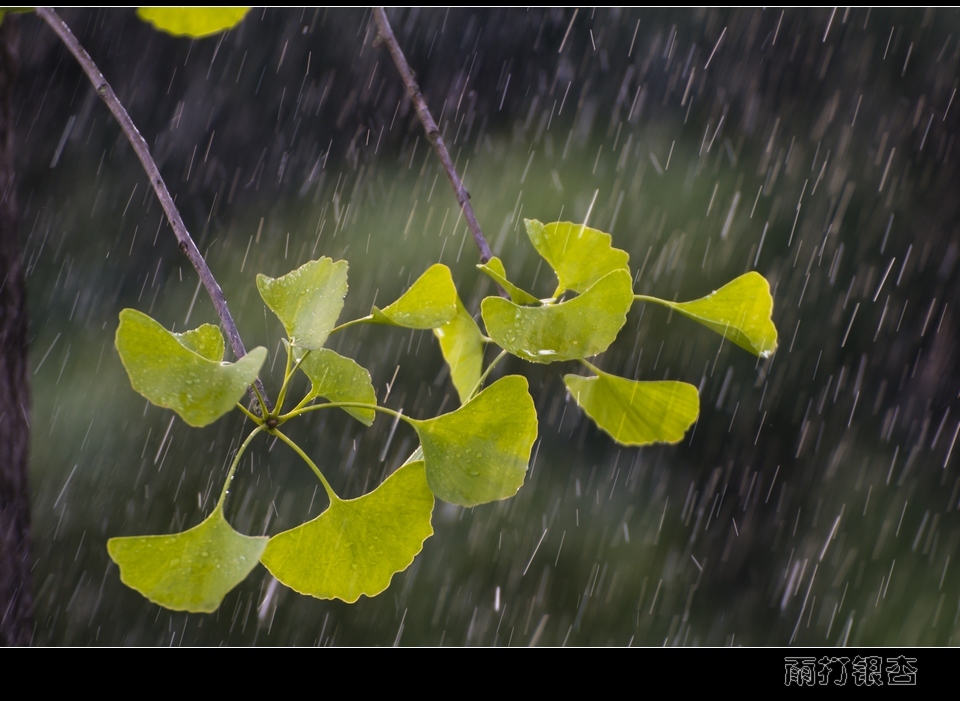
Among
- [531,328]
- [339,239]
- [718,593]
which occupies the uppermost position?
[531,328]

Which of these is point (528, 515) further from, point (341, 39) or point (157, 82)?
point (157, 82)

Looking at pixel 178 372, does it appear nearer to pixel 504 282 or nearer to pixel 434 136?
pixel 504 282

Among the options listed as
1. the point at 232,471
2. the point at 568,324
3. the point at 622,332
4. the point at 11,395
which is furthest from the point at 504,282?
the point at 622,332

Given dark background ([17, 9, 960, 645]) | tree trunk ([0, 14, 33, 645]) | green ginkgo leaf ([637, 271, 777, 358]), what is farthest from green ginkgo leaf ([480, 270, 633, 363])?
dark background ([17, 9, 960, 645])

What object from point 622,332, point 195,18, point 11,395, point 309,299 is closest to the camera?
point 195,18

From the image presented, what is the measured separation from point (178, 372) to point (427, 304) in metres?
0.14

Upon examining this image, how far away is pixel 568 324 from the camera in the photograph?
15.4 inches

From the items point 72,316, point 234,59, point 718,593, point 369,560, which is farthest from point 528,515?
point 234,59

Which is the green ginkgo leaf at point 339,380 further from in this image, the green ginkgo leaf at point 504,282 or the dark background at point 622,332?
the dark background at point 622,332

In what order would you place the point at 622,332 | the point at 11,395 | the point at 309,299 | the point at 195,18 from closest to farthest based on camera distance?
the point at 195,18 < the point at 309,299 < the point at 11,395 < the point at 622,332

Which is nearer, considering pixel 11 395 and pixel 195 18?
pixel 195 18

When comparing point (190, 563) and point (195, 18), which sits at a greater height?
point (195, 18)

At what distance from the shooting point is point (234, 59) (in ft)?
8.87

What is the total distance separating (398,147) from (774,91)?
121 cm
